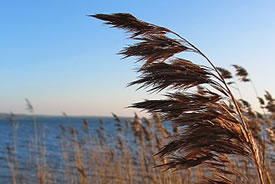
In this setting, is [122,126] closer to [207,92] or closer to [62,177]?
[62,177]

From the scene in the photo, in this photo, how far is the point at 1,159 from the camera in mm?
12188

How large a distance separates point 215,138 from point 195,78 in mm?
302

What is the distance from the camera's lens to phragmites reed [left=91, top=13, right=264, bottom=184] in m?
1.39

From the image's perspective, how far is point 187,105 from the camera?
1389mm

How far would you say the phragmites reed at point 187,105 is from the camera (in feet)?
4.55

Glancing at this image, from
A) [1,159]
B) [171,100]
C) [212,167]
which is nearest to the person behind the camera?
[171,100]

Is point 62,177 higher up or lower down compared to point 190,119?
lower down

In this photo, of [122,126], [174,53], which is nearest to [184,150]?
[174,53]

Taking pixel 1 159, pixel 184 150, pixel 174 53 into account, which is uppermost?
pixel 174 53

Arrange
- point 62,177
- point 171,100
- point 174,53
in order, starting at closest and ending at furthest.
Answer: point 171,100
point 174,53
point 62,177

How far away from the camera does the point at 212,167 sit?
5.24 feet

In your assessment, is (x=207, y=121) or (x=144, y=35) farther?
(x=144, y=35)

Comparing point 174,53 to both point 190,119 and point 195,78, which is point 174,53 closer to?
point 195,78

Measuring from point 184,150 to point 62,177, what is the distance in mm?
8408
